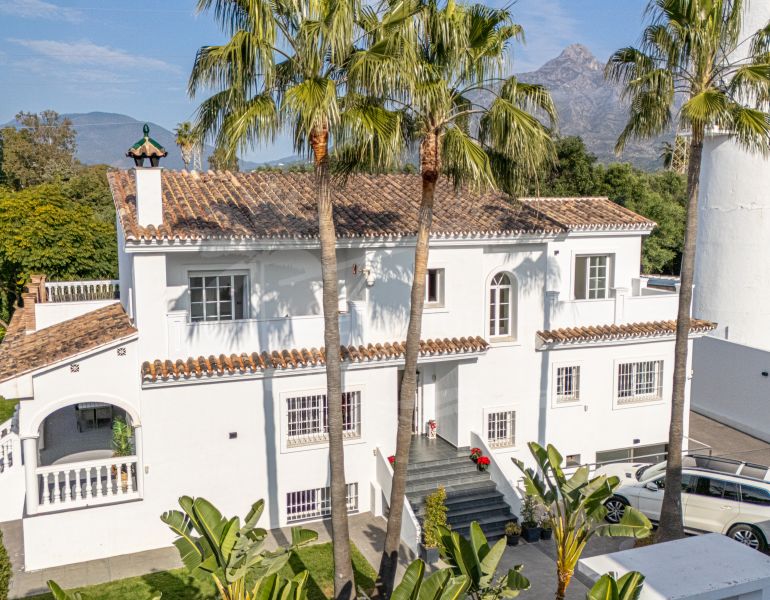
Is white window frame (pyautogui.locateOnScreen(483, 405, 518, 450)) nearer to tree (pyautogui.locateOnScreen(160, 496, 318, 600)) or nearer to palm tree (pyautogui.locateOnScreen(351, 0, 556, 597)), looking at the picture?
palm tree (pyautogui.locateOnScreen(351, 0, 556, 597))

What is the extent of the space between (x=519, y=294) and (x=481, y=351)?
96.1 inches

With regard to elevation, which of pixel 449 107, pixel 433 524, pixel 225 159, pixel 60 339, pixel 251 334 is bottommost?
pixel 433 524

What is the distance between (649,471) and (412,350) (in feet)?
31.8

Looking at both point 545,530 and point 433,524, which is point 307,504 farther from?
point 545,530

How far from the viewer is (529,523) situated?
59.3 feet

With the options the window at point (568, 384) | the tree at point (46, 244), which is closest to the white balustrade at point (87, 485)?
the window at point (568, 384)

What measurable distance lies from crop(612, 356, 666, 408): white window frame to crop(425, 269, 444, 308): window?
6.37m

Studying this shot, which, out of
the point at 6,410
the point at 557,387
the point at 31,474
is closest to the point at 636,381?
the point at 557,387

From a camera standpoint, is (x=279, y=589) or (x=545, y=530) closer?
(x=279, y=589)

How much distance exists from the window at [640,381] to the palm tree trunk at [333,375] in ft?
40.3

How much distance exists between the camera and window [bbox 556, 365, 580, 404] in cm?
2155

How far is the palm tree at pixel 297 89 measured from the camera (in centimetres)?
1180

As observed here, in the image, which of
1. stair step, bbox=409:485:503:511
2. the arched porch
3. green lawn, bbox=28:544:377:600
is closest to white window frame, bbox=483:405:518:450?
stair step, bbox=409:485:503:511

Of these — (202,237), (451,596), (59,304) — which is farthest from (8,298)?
(451,596)
